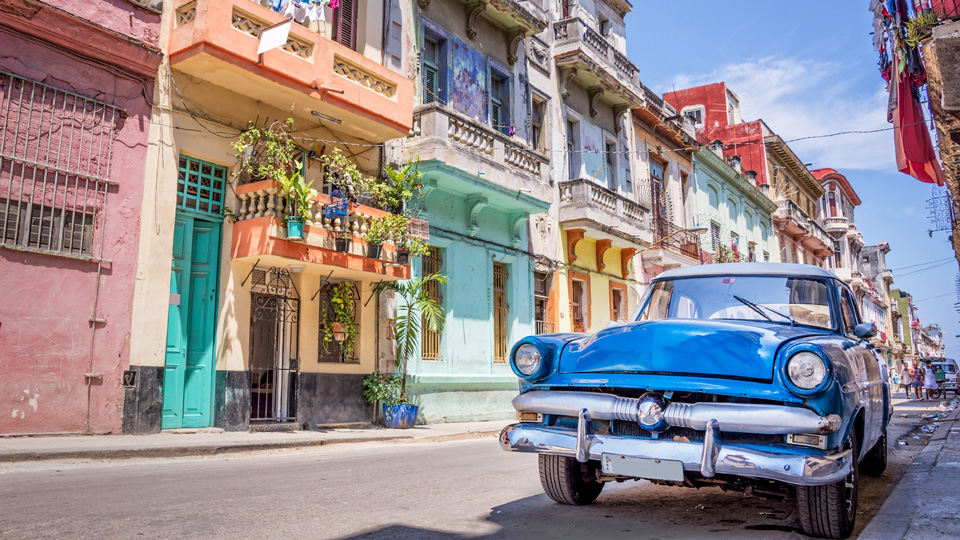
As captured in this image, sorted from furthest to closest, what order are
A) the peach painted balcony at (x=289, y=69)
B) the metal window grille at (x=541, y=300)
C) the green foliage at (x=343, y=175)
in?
the metal window grille at (x=541, y=300) → the green foliage at (x=343, y=175) → the peach painted balcony at (x=289, y=69)

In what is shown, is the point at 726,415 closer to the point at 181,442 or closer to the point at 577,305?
the point at 181,442

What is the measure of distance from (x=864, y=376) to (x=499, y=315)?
485 inches

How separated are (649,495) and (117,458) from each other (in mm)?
5689

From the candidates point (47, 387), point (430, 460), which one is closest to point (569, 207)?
point (430, 460)

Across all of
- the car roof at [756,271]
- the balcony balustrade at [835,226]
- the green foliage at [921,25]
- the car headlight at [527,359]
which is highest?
the balcony balustrade at [835,226]

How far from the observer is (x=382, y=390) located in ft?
41.9

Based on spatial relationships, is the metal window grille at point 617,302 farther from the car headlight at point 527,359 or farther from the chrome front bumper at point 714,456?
the chrome front bumper at point 714,456

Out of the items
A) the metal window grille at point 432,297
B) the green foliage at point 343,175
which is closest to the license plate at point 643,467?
the green foliage at point 343,175

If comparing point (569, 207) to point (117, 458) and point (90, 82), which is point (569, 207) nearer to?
point (90, 82)

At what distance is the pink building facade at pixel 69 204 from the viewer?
→ 8.48m

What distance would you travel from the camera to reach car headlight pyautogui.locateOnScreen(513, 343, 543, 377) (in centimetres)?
436

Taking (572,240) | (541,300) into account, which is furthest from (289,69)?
(572,240)

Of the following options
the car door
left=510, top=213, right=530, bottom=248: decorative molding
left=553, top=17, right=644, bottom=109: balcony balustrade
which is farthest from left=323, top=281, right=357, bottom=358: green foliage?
left=553, top=17, right=644, bottom=109: balcony balustrade

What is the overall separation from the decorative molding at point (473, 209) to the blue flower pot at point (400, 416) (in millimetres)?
4662
